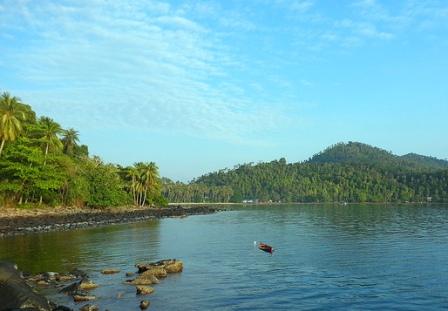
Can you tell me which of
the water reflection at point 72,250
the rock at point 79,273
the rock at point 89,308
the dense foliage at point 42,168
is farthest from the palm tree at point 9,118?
the rock at point 89,308

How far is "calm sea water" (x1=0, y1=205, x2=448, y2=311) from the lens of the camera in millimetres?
26641

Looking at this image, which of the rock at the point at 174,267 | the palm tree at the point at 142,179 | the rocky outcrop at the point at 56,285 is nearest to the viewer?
the rocky outcrop at the point at 56,285

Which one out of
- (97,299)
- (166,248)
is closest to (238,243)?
(166,248)

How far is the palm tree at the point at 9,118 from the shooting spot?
84.1 metres

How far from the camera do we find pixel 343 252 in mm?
46906

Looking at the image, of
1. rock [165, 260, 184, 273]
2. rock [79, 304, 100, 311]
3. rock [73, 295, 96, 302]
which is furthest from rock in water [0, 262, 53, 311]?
rock [165, 260, 184, 273]

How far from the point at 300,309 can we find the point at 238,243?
3225cm

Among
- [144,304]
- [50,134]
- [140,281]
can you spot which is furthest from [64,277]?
[50,134]

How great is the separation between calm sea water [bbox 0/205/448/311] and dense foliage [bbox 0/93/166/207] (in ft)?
98.3

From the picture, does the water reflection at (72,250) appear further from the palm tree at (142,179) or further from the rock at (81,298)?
the palm tree at (142,179)

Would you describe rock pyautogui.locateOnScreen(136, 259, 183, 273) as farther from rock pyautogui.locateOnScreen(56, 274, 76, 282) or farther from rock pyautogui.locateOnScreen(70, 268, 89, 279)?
rock pyautogui.locateOnScreen(56, 274, 76, 282)

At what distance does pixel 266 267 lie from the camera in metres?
38.4

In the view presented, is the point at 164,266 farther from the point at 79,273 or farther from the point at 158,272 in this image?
the point at 79,273

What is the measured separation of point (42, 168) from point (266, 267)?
220ft
